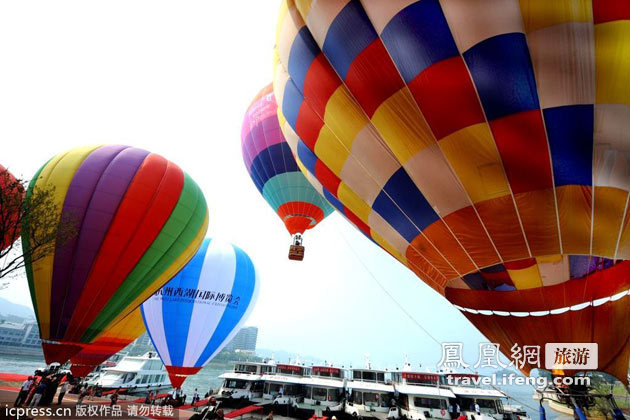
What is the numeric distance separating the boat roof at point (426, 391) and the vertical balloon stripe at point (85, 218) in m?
16.6

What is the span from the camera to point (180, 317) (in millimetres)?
14180

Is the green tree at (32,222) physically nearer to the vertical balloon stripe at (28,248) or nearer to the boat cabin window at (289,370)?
the vertical balloon stripe at (28,248)

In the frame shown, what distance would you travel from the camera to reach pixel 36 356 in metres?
74.1

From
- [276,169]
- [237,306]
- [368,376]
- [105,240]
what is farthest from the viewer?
[368,376]

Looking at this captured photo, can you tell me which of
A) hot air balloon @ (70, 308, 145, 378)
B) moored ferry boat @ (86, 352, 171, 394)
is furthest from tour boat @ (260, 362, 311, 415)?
moored ferry boat @ (86, 352, 171, 394)

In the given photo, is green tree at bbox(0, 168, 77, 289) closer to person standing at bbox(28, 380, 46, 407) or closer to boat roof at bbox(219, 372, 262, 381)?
person standing at bbox(28, 380, 46, 407)

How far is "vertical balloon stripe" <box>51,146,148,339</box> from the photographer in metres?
9.01

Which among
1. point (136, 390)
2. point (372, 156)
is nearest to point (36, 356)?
point (136, 390)

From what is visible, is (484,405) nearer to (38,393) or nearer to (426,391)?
(426,391)

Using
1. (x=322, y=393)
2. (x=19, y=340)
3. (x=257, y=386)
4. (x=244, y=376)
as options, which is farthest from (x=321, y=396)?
(x=19, y=340)

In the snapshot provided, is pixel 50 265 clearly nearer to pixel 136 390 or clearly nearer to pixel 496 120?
pixel 496 120

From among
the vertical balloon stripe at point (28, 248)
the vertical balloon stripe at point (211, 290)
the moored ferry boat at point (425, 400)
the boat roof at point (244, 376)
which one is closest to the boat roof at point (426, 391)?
the moored ferry boat at point (425, 400)

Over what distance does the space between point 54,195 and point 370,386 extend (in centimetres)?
1841

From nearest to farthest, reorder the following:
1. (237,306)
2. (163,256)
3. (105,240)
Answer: (105,240), (163,256), (237,306)
